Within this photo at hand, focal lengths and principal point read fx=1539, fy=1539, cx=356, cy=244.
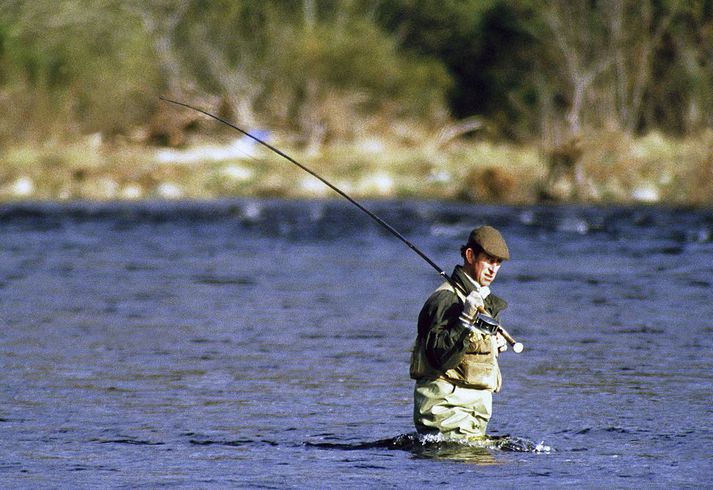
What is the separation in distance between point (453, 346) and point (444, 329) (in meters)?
0.11

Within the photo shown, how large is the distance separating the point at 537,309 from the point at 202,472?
762 cm

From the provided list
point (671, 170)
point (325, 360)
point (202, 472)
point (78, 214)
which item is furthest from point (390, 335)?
point (671, 170)

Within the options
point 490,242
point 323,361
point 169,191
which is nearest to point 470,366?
point 490,242

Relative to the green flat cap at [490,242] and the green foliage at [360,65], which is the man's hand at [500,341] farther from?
the green foliage at [360,65]

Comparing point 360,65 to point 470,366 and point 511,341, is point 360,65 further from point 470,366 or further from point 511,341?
point 511,341

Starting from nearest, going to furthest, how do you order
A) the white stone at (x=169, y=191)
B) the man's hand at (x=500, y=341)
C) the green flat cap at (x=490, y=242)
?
the green flat cap at (x=490, y=242) < the man's hand at (x=500, y=341) < the white stone at (x=169, y=191)

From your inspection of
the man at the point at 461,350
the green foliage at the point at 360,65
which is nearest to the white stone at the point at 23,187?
the green foliage at the point at 360,65

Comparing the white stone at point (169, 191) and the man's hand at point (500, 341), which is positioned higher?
the white stone at point (169, 191)

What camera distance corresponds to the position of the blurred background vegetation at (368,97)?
32.2 meters

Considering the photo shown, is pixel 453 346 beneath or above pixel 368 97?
beneath

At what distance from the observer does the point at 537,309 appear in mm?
15047

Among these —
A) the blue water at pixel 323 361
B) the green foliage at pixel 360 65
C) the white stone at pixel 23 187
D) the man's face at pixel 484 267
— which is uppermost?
the green foliage at pixel 360 65

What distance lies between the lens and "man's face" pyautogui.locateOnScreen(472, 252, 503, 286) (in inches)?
290

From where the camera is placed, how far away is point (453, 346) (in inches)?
289
